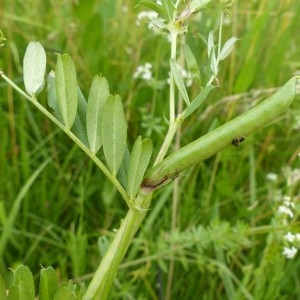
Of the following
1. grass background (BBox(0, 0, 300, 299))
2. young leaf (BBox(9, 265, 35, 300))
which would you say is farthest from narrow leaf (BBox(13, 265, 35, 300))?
grass background (BBox(0, 0, 300, 299))

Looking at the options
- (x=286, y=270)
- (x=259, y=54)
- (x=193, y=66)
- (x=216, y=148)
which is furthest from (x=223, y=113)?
(x=216, y=148)

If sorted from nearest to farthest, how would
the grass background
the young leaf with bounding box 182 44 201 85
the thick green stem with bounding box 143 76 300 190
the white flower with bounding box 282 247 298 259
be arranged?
the thick green stem with bounding box 143 76 300 190
the young leaf with bounding box 182 44 201 85
the white flower with bounding box 282 247 298 259
the grass background

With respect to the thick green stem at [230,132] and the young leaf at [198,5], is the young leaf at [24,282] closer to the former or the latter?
the thick green stem at [230,132]

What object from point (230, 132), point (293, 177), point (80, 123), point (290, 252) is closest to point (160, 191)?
point (293, 177)

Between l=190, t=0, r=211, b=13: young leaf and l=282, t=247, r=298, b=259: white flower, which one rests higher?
l=190, t=0, r=211, b=13: young leaf

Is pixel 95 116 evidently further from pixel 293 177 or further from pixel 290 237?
pixel 293 177

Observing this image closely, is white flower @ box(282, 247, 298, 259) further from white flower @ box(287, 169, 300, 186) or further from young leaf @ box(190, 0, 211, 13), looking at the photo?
young leaf @ box(190, 0, 211, 13)
